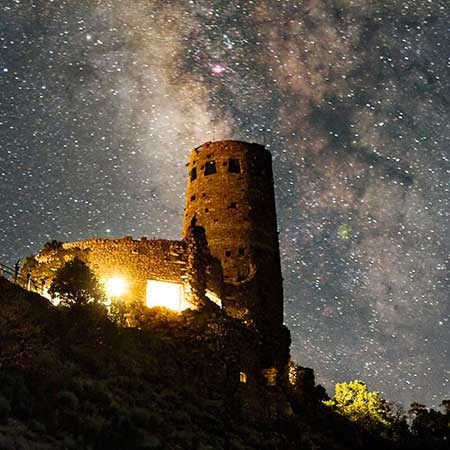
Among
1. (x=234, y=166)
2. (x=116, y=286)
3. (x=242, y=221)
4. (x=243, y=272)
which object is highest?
(x=234, y=166)

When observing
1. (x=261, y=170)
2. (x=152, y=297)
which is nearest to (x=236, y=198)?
(x=261, y=170)

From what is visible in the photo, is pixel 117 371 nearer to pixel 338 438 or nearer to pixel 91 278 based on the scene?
pixel 91 278

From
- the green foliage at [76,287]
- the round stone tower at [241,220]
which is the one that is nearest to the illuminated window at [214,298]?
the round stone tower at [241,220]

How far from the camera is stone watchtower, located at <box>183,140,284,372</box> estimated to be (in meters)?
40.5

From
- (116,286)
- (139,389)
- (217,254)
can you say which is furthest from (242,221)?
(139,389)

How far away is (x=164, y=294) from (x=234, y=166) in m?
13.6

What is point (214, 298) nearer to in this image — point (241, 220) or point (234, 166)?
point (241, 220)

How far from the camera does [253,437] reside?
24.4m

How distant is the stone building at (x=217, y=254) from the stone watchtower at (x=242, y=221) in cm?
6

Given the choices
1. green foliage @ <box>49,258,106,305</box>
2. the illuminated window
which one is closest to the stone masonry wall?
the illuminated window

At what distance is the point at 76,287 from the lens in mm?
28656

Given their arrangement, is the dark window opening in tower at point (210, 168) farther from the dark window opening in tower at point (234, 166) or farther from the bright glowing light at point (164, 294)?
the bright glowing light at point (164, 294)

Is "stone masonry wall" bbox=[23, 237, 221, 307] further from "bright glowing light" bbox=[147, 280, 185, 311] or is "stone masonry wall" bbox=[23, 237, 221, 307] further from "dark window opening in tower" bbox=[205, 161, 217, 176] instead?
"dark window opening in tower" bbox=[205, 161, 217, 176]

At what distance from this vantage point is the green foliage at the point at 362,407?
39562 millimetres
